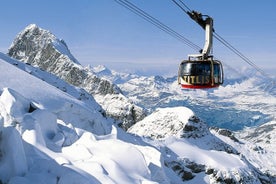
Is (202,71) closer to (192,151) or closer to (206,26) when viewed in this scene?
(206,26)

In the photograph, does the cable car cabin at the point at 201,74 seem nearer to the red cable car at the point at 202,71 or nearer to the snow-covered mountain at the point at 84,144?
the red cable car at the point at 202,71

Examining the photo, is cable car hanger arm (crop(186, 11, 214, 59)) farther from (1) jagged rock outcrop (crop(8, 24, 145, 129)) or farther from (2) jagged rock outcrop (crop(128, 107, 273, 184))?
(1) jagged rock outcrop (crop(8, 24, 145, 129))

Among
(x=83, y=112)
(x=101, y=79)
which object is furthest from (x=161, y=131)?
(x=101, y=79)

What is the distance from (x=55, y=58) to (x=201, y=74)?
445 feet

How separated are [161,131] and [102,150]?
123 feet

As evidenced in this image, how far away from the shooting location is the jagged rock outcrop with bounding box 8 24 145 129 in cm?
13288

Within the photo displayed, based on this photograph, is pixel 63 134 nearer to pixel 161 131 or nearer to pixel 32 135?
pixel 32 135

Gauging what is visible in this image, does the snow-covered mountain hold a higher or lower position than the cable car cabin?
lower

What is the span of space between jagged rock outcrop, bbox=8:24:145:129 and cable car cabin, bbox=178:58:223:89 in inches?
3819

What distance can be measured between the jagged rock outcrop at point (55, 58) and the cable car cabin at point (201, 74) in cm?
9699

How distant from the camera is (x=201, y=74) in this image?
2516 cm

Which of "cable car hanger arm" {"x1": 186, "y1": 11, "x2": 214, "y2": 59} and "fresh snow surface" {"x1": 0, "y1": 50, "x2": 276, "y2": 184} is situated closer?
"fresh snow surface" {"x1": 0, "y1": 50, "x2": 276, "y2": 184}

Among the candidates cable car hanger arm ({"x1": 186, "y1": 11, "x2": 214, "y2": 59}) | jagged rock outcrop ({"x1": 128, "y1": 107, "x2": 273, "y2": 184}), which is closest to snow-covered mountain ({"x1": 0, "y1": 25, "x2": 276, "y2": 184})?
jagged rock outcrop ({"x1": 128, "y1": 107, "x2": 273, "y2": 184})

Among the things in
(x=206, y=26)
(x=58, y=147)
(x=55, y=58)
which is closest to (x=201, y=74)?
(x=206, y=26)
